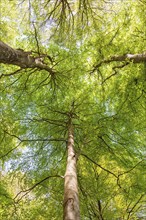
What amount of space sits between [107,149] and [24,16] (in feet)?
15.7

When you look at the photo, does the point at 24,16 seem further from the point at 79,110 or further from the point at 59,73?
the point at 79,110

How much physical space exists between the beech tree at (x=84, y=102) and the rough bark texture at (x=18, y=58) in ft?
0.35

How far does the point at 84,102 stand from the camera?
615 cm

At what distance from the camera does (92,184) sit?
6.59m

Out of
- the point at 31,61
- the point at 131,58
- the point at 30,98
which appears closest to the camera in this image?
the point at 31,61

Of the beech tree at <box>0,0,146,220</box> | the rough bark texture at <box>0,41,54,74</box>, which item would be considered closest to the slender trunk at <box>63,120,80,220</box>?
the beech tree at <box>0,0,146,220</box>

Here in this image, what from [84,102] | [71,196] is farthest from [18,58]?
[84,102]

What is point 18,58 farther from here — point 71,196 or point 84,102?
point 84,102

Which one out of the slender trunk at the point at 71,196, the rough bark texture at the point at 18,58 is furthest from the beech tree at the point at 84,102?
the slender trunk at the point at 71,196

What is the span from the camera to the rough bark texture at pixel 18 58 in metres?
3.46

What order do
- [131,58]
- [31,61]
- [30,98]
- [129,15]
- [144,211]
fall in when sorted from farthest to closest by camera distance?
1. [144,211]
2. [30,98]
3. [129,15]
4. [131,58]
5. [31,61]

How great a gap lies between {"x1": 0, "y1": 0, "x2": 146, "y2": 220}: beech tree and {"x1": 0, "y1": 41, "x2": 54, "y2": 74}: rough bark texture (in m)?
0.11

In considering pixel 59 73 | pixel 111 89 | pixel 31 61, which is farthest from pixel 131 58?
pixel 31 61

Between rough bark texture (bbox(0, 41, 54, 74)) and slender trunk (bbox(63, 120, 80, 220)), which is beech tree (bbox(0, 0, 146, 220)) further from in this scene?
slender trunk (bbox(63, 120, 80, 220))
